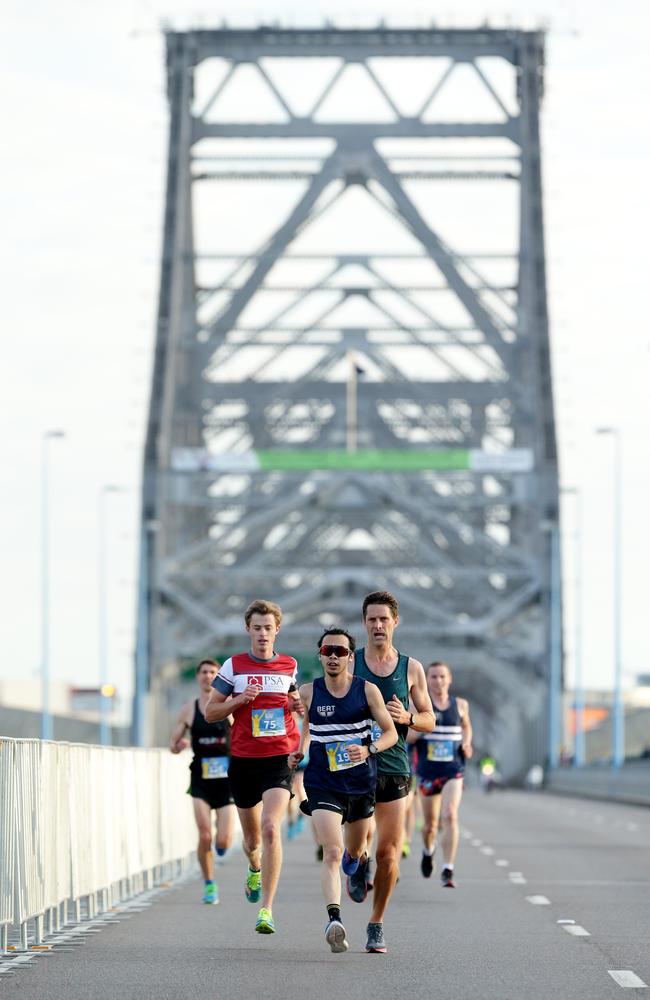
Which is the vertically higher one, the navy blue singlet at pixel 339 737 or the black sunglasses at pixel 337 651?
the black sunglasses at pixel 337 651

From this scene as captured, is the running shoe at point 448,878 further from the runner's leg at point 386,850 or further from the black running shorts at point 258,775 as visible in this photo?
the runner's leg at point 386,850

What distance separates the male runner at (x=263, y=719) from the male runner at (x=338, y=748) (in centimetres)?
56

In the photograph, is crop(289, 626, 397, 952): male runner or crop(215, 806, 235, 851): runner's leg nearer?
crop(289, 626, 397, 952): male runner

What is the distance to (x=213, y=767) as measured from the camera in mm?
18562

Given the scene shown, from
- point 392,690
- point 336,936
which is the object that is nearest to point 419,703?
point 392,690

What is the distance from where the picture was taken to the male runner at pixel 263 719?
14359 mm

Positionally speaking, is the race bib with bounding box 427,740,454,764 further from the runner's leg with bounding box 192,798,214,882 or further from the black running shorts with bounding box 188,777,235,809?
the runner's leg with bounding box 192,798,214,882

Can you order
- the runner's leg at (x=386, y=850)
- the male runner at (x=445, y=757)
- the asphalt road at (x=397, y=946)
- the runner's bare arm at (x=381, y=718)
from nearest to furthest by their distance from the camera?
the asphalt road at (x=397, y=946), the runner's bare arm at (x=381, y=718), the runner's leg at (x=386, y=850), the male runner at (x=445, y=757)

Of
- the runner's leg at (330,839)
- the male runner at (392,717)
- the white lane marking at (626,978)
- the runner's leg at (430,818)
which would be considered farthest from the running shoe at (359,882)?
the runner's leg at (430,818)

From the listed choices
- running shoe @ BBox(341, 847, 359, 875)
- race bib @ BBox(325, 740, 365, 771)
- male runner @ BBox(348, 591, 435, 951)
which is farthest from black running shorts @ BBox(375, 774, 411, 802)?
running shoe @ BBox(341, 847, 359, 875)

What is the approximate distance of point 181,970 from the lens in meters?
12.8

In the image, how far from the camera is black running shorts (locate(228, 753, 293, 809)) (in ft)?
48.1

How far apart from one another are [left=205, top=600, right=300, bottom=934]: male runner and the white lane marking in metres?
2.32

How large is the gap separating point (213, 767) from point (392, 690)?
188 inches
